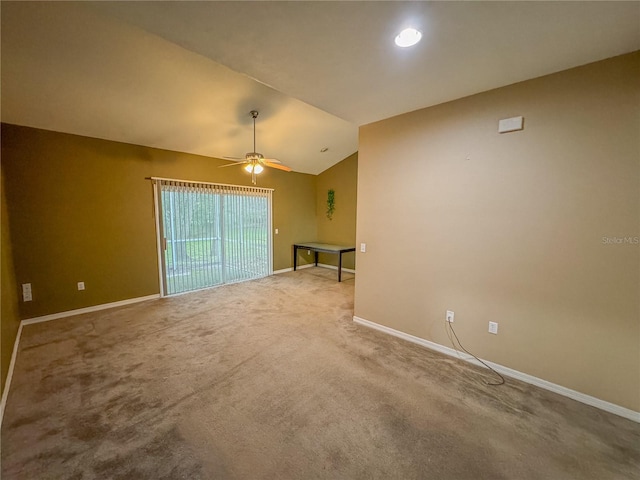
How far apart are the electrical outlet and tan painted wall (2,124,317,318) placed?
61mm

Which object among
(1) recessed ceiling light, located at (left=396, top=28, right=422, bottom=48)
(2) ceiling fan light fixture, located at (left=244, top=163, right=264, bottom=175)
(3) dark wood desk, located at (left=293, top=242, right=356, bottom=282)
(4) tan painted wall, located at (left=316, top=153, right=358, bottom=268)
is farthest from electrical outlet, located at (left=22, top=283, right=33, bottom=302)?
(4) tan painted wall, located at (left=316, top=153, right=358, bottom=268)

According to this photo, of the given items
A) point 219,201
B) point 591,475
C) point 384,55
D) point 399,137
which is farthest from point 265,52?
point 219,201

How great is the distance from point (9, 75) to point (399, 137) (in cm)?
373

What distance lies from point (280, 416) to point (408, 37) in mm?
2641

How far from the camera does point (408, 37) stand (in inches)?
62.7

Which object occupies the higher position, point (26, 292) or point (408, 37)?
point (408, 37)

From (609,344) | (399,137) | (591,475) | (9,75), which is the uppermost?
(9,75)

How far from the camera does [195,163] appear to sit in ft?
15.1

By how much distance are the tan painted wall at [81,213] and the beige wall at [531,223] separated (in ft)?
12.1

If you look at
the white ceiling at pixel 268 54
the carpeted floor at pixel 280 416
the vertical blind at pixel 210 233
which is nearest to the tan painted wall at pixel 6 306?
the carpeted floor at pixel 280 416

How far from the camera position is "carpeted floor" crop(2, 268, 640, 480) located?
1470 millimetres

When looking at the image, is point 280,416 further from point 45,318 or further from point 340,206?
point 340,206

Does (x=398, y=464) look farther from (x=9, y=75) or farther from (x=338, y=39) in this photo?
(x=9, y=75)

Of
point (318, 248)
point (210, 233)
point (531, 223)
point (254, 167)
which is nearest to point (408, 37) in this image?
point (531, 223)
